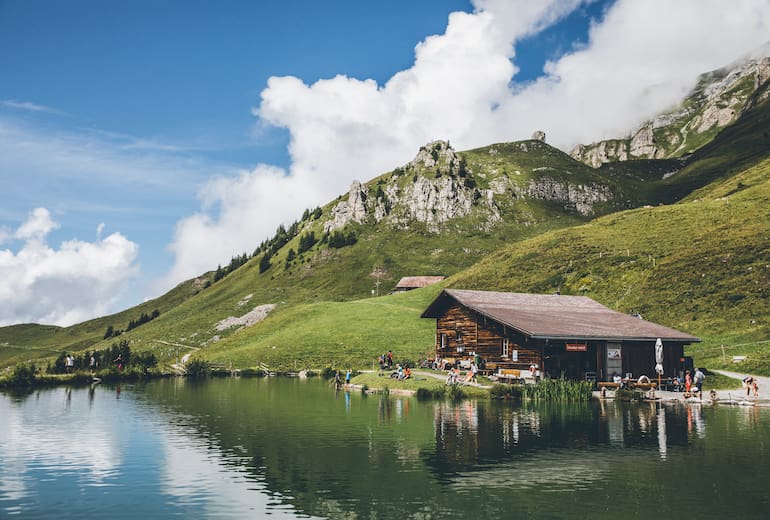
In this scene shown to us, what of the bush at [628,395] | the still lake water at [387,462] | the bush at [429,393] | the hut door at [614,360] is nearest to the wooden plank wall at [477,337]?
the hut door at [614,360]

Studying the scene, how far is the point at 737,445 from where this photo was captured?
85.8 ft

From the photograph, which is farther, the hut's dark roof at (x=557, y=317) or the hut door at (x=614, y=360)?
the hut door at (x=614, y=360)

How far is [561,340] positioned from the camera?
171ft

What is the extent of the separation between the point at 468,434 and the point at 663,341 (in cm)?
3343

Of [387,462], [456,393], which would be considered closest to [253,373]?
[456,393]

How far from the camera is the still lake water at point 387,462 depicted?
1730 centimetres

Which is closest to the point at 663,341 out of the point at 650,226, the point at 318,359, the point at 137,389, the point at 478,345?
the point at 478,345

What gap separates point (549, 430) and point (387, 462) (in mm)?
11837

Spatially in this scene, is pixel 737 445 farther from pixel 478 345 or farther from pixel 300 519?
pixel 478 345

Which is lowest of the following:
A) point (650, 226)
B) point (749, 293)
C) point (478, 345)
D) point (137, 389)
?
point (137, 389)

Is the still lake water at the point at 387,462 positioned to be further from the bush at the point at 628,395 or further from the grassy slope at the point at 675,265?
the grassy slope at the point at 675,265

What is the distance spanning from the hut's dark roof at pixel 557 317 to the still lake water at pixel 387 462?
11.2m

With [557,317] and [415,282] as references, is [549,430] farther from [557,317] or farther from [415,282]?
[415,282]

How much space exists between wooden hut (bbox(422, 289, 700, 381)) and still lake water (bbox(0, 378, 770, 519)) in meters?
11.4
